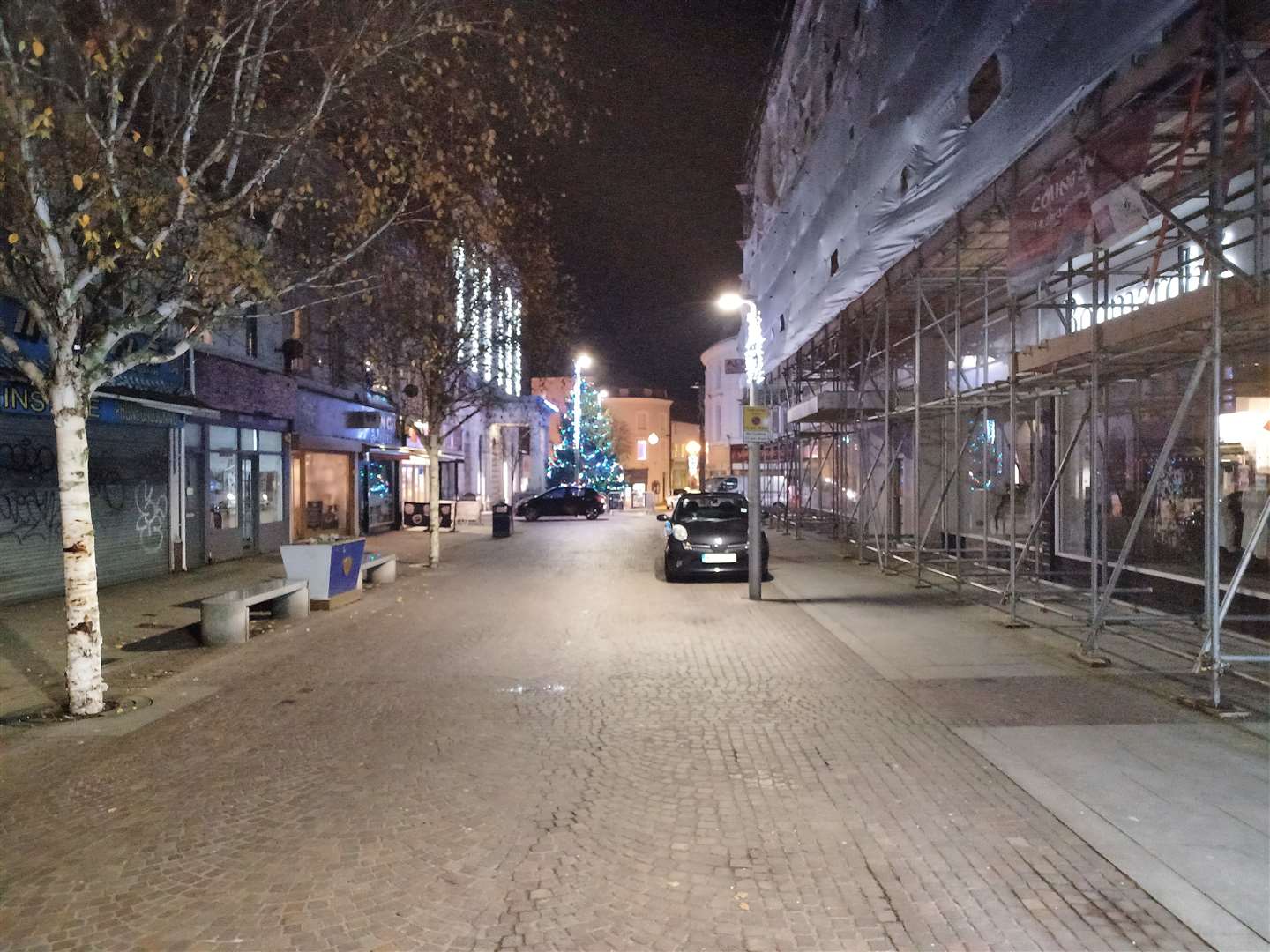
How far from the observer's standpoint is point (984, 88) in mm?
12531

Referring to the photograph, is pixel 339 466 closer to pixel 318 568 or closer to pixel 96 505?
pixel 96 505

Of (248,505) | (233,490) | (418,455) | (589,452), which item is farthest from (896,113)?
(589,452)

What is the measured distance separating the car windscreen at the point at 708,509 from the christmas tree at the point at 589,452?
35.4m

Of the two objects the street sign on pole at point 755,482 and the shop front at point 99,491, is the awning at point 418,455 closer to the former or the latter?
the shop front at point 99,491

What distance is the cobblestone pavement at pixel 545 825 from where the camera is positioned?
3.83m

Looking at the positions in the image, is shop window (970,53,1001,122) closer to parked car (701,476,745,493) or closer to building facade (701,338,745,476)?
parked car (701,476,745,493)

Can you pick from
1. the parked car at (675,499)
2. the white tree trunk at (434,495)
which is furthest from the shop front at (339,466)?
the parked car at (675,499)

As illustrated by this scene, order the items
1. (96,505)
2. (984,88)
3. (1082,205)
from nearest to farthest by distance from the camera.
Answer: (1082,205) → (984,88) → (96,505)

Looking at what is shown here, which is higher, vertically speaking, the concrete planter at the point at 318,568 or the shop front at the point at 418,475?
the shop front at the point at 418,475

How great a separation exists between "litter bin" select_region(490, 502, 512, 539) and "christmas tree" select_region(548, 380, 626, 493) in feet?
79.4

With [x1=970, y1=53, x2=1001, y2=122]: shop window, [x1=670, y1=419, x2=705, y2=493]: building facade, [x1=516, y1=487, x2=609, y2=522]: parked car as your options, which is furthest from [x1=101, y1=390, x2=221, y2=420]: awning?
[x1=670, y1=419, x2=705, y2=493]: building facade

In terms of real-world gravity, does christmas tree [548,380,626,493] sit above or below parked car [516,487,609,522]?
above

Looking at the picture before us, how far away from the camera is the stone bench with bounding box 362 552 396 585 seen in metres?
15.2

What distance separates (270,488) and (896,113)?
48.6 feet
